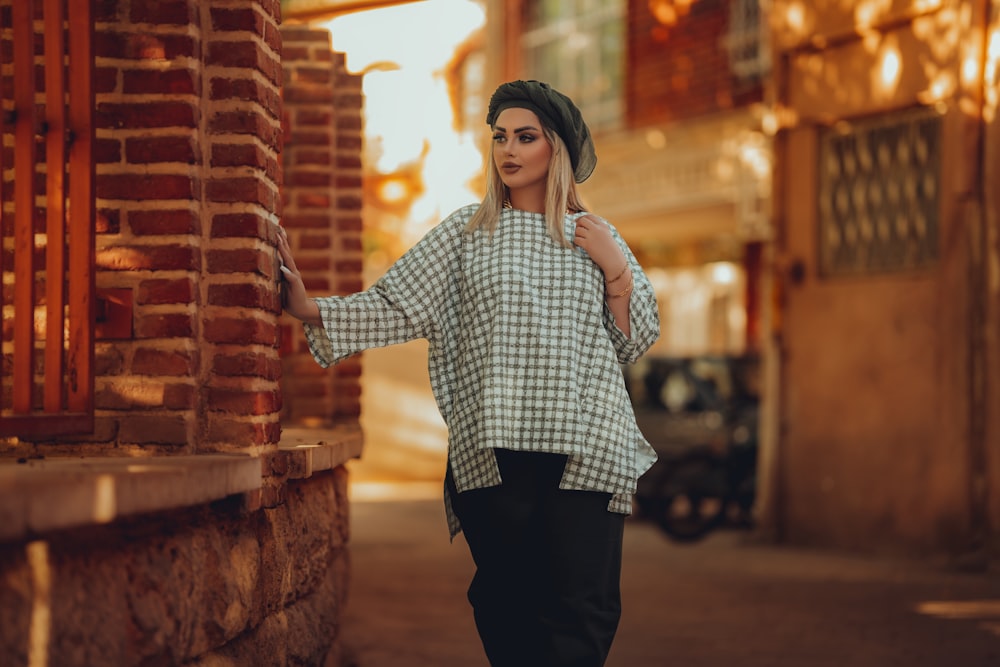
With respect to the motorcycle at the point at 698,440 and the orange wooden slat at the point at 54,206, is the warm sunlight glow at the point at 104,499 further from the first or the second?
the motorcycle at the point at 698,440

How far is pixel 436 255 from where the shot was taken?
3.95 meters

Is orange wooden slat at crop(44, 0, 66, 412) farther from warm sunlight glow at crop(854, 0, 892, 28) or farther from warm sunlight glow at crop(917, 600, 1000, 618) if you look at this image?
warm sunlight glow at crop(854, 0, 892, 28)

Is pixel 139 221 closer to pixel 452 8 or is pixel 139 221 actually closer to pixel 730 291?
pixel 730 291

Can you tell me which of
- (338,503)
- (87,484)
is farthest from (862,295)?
(87,484)

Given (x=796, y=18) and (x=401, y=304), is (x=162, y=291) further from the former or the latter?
(x=796, y=18)

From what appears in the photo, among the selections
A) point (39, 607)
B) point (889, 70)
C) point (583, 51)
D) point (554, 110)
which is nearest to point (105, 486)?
point (39, 607)

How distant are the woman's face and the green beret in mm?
29

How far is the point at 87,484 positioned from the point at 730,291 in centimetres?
1506

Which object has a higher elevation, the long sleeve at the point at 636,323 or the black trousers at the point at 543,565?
the long sleeve at the point at 636,323

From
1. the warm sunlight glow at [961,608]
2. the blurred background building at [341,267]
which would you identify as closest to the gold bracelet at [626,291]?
the blurred background building at [341,267]

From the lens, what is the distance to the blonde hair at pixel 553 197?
3.85 meters

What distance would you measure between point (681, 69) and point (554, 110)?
1264 centimetres

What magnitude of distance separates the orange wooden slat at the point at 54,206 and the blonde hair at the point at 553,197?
3.51 ft

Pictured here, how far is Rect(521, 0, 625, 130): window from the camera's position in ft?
57.0
